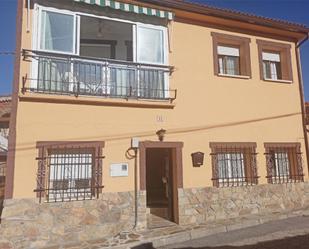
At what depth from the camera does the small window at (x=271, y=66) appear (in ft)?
49.0

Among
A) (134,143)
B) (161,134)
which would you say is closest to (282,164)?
(161,134)

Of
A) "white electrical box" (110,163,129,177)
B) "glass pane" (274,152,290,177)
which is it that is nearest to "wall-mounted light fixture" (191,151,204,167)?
"white electrical box" (110,163,129,177)

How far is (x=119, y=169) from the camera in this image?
10.8m

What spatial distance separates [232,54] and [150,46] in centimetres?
441

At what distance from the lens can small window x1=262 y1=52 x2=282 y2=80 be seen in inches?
588

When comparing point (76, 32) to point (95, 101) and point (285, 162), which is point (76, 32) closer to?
point (95, 101)

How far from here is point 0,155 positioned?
17.3m

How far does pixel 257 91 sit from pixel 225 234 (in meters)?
6.75

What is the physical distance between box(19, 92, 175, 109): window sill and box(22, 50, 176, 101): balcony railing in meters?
0.20

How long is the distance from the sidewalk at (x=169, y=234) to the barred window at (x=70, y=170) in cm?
165

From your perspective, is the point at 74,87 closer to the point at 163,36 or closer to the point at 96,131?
the point at 96,131

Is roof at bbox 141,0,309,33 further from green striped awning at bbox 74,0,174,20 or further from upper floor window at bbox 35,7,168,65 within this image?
upper floor window at bbox 35,7,168,65

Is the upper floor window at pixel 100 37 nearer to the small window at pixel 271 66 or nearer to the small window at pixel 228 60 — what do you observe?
the small window at pixel 228 60

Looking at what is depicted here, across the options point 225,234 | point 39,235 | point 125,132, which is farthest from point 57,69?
point 225,234
